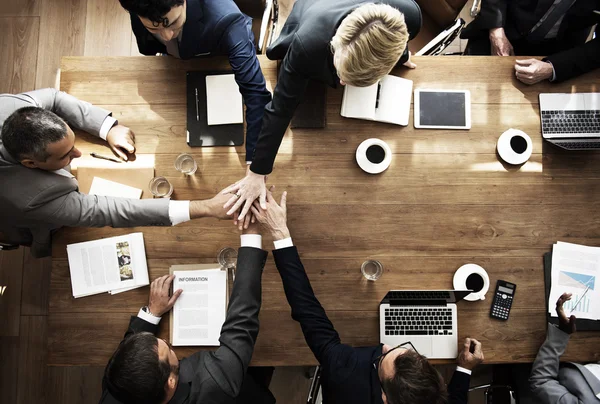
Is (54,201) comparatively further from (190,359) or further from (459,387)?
(459,387)

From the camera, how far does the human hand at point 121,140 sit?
189 centimetres

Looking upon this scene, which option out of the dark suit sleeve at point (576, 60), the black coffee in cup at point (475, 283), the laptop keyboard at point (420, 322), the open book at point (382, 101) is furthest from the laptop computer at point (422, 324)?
the dark suit sleeve at point (576, 60)

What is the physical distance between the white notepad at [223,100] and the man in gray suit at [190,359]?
0.54 meters

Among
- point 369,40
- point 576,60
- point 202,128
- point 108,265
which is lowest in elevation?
point 108,265

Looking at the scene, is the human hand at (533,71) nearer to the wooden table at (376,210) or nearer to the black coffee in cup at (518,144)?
the wooden table at (376,210)

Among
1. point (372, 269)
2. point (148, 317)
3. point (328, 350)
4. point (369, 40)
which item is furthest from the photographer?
point (372, 269)

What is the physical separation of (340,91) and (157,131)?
2.80 feet

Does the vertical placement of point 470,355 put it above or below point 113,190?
below

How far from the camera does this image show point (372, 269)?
1.87 meters

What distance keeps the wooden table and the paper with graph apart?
5cm

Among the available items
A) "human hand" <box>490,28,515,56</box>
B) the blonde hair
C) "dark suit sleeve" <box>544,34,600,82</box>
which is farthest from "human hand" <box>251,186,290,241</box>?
"human hand" <box>490,28,515,56</box>

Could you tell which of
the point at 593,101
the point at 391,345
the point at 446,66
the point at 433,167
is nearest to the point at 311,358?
the point at 391,345

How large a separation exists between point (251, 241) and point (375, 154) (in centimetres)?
68

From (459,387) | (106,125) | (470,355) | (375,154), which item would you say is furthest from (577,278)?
(106,125)
